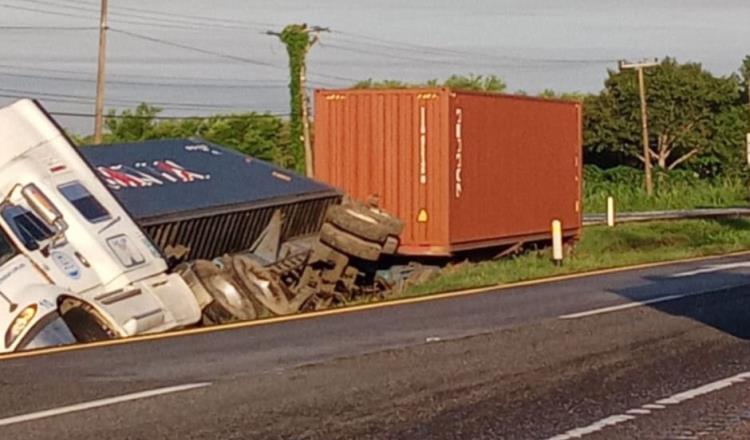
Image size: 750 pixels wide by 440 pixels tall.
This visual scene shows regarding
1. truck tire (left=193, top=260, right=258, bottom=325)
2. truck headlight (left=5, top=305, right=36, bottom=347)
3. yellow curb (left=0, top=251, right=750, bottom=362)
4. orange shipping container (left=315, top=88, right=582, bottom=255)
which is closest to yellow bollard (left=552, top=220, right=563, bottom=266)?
orange shipping container (left=315, top=88, right=582, bottom=255)

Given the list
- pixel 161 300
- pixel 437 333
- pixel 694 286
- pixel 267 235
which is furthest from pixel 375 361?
pixel 267 235

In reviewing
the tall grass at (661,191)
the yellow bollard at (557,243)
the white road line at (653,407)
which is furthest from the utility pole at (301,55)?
the white road line at (653,407)

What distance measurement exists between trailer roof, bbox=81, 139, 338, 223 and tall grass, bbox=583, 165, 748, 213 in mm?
41383

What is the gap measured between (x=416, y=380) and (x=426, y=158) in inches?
599

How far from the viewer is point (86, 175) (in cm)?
1941

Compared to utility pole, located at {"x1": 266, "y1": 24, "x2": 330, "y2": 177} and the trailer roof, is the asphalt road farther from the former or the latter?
utility pole, located at {"x1": 266, "y1": 24, "x2": 330, "y2": 177}

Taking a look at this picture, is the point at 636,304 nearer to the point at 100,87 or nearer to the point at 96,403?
the point at 96,403

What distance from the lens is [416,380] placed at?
35.6 feet

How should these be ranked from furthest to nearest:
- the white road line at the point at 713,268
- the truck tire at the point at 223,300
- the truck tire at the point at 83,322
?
1. the white road line at the point at 713,268
2. the truck tire at the point at 223,300
3. the truck tire at the point at 83,322

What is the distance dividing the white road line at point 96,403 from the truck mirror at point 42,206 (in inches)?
313

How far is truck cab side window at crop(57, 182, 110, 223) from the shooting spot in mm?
18719

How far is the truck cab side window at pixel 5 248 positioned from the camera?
17359 millimetres

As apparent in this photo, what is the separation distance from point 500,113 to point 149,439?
782 inches

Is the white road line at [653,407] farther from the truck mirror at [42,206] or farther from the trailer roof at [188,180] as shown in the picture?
the trailer roof at [188,180]
